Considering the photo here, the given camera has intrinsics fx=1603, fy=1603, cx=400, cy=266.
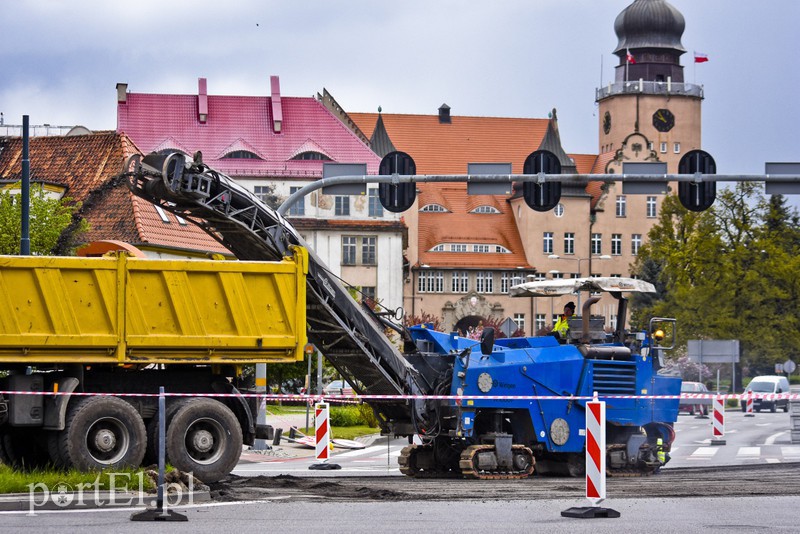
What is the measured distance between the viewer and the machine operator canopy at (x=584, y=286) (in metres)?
22.8

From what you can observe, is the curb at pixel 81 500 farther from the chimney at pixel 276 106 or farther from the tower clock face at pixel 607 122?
the tower clock face at pixel 607 122

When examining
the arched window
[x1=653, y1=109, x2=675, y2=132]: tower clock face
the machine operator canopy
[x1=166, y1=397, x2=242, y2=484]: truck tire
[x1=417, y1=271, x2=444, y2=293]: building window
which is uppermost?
[x1=653, y1=109, x2=675, y2=132]: tower clock face

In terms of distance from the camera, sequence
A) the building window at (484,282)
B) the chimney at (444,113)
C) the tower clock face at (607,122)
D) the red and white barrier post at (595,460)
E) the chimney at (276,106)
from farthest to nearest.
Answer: the chimney at (444,113) → the tower clock face at (607,122) → the building window at (484,282) → the chimney at (276,106) → the red and white barrier post at (595,460)

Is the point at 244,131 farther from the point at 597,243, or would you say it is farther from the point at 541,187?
the point at 541,187

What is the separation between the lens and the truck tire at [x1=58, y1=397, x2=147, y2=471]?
1775 centimetres

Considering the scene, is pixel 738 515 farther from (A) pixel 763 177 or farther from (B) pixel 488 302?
(B) pixel 488 302

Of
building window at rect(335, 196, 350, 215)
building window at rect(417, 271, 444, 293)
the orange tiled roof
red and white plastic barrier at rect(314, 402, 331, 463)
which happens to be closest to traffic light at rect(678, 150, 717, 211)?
red and white plastic barrier at rect(314, 402, 331, 463)

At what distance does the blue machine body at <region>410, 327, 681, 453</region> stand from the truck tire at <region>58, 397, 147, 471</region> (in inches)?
190

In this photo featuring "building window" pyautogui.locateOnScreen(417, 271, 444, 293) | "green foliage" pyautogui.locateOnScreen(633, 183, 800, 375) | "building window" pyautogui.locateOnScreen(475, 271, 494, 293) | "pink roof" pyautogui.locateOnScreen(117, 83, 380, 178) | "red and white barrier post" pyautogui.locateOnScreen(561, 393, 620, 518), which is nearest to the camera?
"red and white barrier post" pyautogui.locateOnScreen(561, 393, 620, 518)

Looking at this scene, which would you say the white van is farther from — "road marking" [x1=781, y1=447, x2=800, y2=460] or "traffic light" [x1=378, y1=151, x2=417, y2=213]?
"traffic light" [x1=378, y1=151, x2=417, y2=213]

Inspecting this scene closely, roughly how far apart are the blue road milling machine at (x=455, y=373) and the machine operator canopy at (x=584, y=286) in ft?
0.14

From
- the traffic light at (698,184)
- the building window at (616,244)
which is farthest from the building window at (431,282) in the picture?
the traffic light at (698,184)

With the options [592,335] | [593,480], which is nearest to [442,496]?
[593,480]

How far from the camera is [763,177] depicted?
2872 cm
